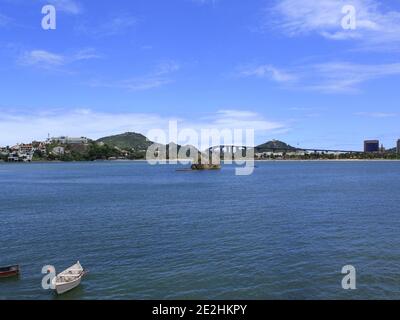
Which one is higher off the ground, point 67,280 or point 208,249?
point 67,280

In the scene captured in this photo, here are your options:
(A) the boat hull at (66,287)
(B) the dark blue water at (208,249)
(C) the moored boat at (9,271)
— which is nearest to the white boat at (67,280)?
(A) the boat hull at (66,287)

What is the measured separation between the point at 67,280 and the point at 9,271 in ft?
18.4

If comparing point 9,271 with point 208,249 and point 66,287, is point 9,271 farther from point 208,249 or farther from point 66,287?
point 208,249

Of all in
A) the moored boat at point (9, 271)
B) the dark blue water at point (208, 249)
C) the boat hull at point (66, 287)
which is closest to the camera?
the boat hull at point (66, 287)

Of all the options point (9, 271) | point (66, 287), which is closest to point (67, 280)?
point (66, 287)

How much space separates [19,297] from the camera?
2803 cm

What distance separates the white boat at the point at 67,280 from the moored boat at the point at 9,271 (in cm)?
440

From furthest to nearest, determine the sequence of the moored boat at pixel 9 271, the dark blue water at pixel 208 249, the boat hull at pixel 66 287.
Result: the moored boat at pixel 9 271 < the dark blue water at pixel 208 249 < the boat hull at pixel 66 287

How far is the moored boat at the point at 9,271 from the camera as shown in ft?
101

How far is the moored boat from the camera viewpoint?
30922 millimetres

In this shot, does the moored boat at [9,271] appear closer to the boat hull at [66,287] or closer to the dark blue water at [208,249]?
the dark blue water at [208,249]

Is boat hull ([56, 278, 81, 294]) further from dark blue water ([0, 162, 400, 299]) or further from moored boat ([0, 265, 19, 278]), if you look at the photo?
moored boat ([0, 265, 19, 278])

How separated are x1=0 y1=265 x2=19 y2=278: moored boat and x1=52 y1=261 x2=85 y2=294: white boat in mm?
4400

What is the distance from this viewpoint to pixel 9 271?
102 feet
